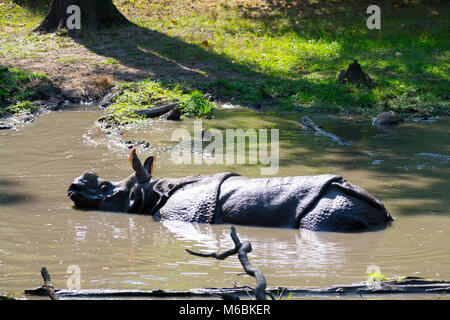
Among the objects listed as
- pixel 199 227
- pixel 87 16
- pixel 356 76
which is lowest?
pixel 199 227

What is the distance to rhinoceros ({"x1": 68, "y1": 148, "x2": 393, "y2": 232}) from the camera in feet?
19.7

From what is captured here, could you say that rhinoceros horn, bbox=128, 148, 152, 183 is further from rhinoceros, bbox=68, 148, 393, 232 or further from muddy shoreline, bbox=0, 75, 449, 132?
muddy shoreline, bbox=0, 75, 449, 132

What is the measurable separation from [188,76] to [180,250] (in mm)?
9181

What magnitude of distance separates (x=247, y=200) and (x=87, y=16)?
12.5 meters

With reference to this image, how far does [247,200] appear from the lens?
245 inches

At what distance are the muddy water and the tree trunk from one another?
722 cm

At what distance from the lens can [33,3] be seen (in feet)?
64.4

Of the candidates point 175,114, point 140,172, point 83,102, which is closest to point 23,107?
point 83,102

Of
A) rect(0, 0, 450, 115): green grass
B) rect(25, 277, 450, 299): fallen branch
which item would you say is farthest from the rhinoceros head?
rect(0, 0, 450, 115): green grass

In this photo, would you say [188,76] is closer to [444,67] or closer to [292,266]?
[444,67]

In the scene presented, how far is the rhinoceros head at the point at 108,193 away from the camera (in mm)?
6816

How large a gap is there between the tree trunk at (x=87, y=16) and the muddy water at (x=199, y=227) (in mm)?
7215

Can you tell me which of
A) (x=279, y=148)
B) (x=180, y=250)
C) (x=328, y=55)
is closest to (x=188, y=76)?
(x=328, y=55)

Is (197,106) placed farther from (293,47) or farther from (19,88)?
(293,47)
